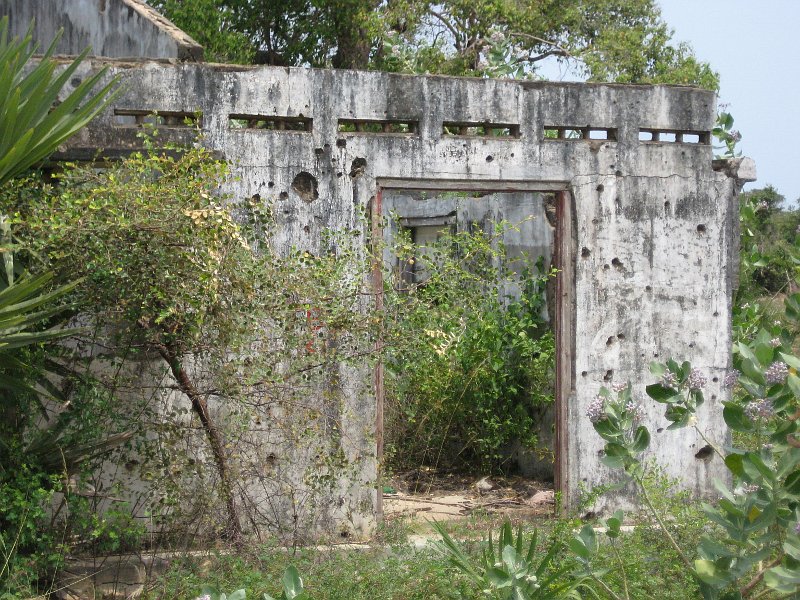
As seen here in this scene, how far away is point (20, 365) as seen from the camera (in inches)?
194

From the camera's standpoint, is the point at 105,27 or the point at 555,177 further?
the point at 105,27

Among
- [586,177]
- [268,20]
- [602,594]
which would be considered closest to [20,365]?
[602,594]

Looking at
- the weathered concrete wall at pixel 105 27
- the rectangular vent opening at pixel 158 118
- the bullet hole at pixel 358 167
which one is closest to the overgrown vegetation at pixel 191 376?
the rectangular vent opening at pixel 158 118

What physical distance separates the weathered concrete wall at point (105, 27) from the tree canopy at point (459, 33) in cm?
465

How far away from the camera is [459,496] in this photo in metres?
8.17

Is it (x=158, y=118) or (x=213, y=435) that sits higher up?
(x=158, y=118)

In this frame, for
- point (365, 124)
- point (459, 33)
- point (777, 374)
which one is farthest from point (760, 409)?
point (459, 33)

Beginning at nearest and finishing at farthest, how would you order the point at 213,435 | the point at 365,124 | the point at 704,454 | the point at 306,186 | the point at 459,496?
the point at 213,435 < the point at 306,186 < the point at 365,124 < the point at 704,454 < the point at 459,496

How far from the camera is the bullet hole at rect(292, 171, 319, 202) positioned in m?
6.27

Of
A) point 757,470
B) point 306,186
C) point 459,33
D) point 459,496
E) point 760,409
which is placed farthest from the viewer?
point 459,33

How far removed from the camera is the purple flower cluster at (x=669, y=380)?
3.50 metres

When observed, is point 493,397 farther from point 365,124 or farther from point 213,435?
point 213,435

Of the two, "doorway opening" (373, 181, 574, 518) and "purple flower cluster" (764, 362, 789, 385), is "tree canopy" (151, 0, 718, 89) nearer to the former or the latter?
"doorway opening" (373, 181, 574, 518)

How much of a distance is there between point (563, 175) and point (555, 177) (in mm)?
61
